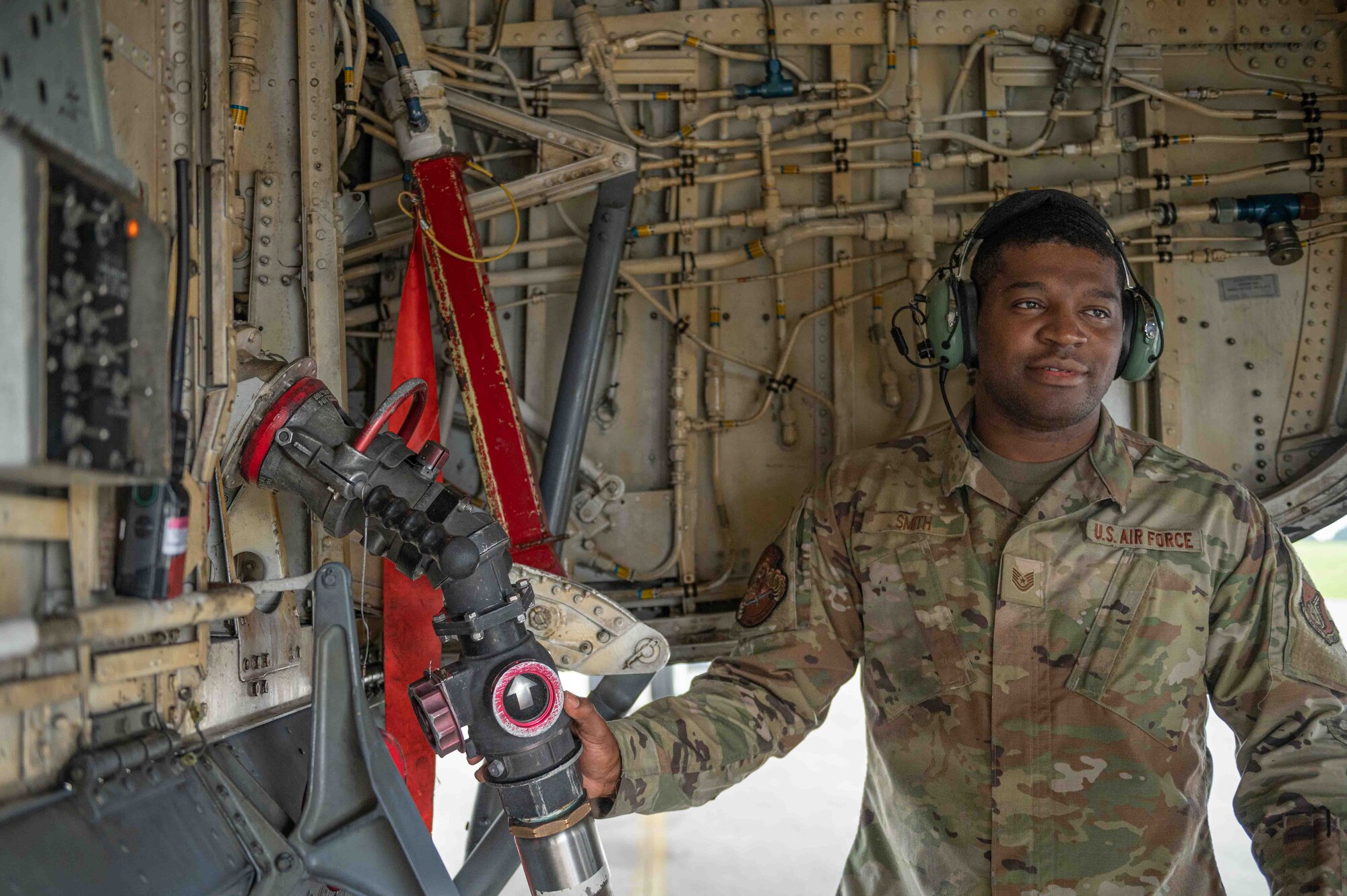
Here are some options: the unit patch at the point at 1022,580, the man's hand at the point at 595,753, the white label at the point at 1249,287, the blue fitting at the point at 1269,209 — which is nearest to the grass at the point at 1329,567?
the white label at the point at 1249,287

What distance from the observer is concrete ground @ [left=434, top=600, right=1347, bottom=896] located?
381 cm

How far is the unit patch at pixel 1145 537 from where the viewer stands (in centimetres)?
187

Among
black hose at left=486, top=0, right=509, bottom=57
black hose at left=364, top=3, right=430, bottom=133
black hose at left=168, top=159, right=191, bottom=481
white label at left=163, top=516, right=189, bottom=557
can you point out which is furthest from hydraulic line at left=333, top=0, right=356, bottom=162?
white label at left=163, top=516, right=189, bottom=557

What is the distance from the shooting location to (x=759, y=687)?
6.51ft

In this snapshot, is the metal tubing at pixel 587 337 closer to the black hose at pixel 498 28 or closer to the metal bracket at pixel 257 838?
the black hose at pixel 498 28

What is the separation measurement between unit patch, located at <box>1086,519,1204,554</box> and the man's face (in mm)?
204

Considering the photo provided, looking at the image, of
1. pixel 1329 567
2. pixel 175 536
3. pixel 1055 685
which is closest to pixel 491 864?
pixel 1055 685

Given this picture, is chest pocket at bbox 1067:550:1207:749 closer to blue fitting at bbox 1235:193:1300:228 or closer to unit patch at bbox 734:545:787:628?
unit patch at bbox 734:545:787:628

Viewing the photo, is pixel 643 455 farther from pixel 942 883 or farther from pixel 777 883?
pixel 777 883

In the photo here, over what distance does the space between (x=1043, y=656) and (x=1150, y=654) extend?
0.18 meters

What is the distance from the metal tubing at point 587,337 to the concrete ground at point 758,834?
1.52 meters

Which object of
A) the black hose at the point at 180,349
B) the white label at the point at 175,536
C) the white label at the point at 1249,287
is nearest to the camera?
the white label at the point at 175,536

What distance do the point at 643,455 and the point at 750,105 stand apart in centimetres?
102

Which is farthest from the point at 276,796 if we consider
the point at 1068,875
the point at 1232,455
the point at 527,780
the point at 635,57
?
the point at 1232,455
